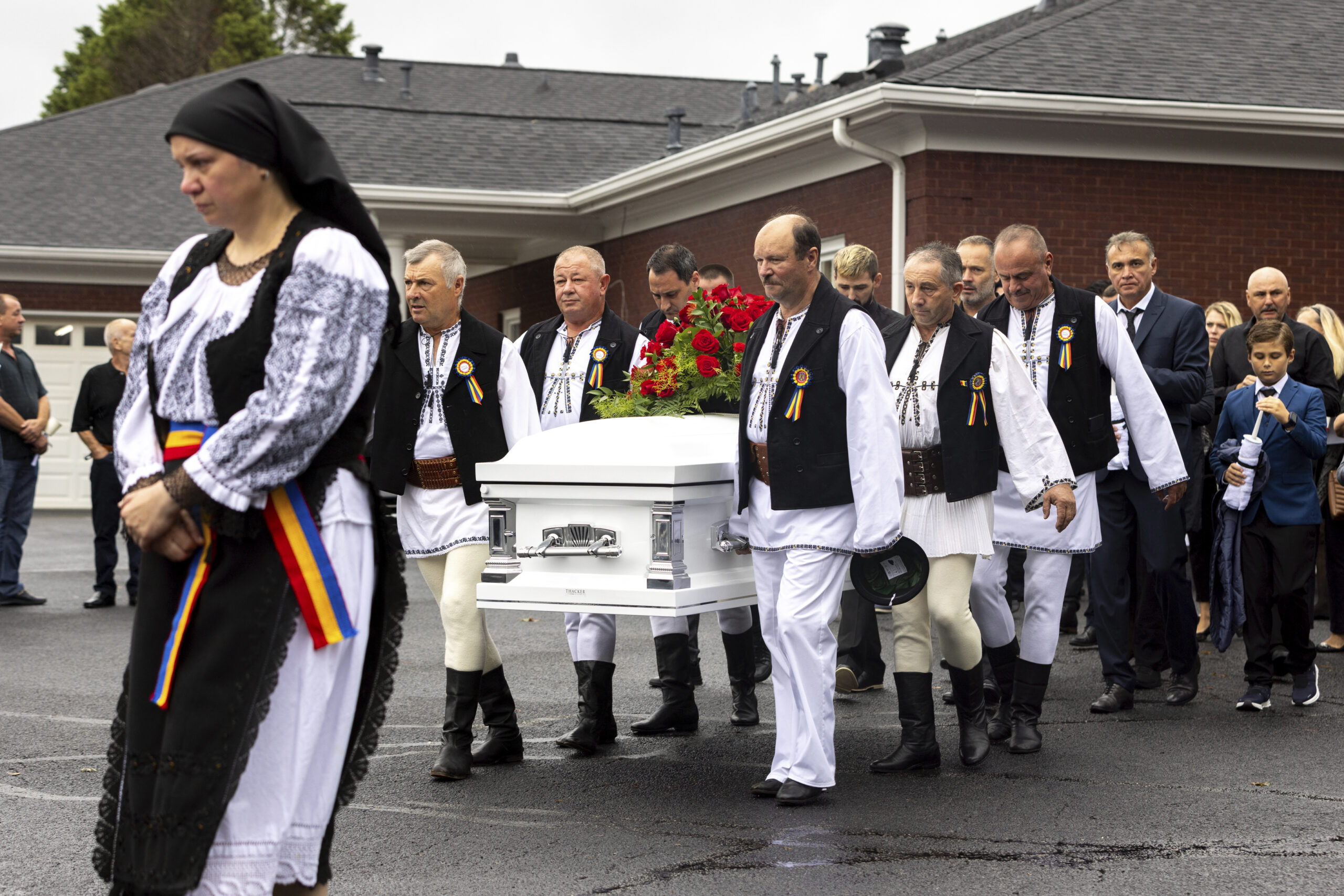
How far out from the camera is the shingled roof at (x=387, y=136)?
63.7 ft

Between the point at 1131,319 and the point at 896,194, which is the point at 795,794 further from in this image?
the point at 896,194

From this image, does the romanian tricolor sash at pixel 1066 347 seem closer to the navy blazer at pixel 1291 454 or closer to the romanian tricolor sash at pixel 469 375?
the navy blazer at pixel 1291 454

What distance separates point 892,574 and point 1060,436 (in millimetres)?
1196

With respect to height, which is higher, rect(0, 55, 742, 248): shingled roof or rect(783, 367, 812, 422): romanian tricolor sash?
rect(0, 55, 742, 248): shingled roof

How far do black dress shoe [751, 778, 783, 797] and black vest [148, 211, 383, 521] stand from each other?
290 centimetres

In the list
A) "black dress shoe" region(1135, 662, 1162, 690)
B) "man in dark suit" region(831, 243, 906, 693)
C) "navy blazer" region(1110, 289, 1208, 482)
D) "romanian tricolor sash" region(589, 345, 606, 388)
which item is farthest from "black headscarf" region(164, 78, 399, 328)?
"black dress shoe" region(1135, 662, 1162, 690)

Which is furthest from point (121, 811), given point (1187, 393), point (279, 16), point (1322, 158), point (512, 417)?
point (279, 16)

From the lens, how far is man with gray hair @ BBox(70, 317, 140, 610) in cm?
1194

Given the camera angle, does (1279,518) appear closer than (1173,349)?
Yes

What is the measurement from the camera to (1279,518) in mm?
7598

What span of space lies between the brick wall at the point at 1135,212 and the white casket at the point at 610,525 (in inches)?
318

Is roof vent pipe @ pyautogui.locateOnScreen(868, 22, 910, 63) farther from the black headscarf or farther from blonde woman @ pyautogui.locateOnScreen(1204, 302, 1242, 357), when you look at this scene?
the black headscarf

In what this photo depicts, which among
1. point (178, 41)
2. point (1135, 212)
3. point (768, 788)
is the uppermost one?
point (178, 41)

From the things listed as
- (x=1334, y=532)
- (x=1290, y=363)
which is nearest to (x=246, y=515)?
(x=1290, y=363)
